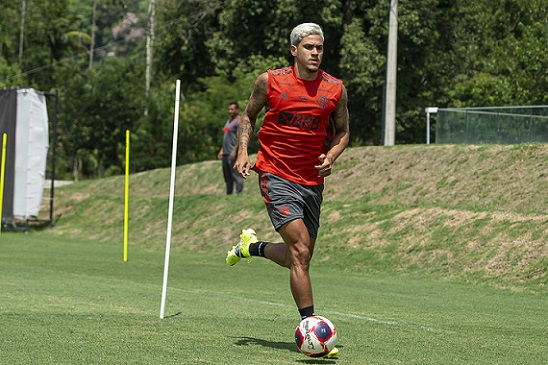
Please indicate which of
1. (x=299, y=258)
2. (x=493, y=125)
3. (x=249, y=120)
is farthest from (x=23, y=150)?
(x=299, y=258)

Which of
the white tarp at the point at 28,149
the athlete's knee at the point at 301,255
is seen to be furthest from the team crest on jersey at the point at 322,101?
the white tarp at the point at 28,149

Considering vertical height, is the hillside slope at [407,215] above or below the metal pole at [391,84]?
below

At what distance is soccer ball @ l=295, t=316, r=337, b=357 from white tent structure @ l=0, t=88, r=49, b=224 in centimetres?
2275

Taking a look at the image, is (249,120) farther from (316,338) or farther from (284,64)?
(284,64)

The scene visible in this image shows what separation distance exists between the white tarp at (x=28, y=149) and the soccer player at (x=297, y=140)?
71.4 feet

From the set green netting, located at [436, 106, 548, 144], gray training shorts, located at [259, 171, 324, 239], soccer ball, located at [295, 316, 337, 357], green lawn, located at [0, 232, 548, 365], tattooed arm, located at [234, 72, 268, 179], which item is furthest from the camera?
green netting, located at [436, 106, 548, 144]

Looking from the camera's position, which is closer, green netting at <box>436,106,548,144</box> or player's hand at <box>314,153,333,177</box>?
player's hand at <box>314,153,333,177</box>

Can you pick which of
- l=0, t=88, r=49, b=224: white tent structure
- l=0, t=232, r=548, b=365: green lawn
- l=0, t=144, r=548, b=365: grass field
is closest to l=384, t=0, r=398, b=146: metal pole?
l=0, t=144, r=548, b=365: grass field

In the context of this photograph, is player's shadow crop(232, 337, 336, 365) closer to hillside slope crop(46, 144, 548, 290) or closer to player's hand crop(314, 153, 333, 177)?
player's hand crop(314, 153, 333, 177)

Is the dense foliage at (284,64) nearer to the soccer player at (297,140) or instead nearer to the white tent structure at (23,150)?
the white tent structure at (23,150)

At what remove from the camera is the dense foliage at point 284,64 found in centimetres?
4600

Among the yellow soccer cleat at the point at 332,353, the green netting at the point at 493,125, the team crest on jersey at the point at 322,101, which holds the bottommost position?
the yellow soccer cleat at the point at 332,353

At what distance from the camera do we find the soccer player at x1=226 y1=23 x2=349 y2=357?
27.7 feet

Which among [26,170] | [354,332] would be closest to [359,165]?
[26,170]
